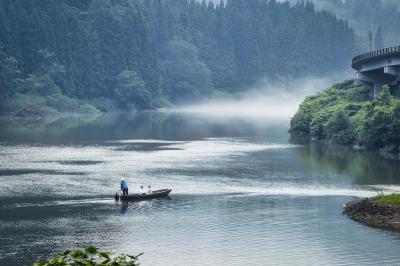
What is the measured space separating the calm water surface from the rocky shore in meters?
1.32

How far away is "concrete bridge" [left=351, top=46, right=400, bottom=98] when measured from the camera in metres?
145

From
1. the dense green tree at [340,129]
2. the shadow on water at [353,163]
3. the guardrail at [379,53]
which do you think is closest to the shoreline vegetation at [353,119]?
the dense green tree at [340,129]

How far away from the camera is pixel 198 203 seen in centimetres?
8106

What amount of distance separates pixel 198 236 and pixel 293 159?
183 ft

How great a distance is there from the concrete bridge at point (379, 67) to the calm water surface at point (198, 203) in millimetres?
20963

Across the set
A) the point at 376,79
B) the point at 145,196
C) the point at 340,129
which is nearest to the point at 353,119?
the point at 340,129

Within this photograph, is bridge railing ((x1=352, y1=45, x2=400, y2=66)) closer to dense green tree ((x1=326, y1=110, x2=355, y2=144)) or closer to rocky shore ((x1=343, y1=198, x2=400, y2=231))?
dense green tree ((x1=326, y1=110, x2=355, y2=144))

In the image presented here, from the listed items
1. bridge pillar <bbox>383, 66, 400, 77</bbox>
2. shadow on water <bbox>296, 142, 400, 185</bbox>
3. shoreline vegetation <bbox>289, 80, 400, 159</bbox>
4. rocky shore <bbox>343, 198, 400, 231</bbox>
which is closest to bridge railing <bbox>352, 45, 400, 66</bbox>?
bridge pillar <bbox>383, 66, 400, 77</bbox>

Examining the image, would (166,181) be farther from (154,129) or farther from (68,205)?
(154,129)

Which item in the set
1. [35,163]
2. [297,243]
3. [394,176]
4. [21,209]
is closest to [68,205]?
[21,209]

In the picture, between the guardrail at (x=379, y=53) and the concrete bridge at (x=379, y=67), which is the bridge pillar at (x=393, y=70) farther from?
the guardrail at (x=379, y=53)

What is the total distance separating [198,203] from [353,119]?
68323 millimetres

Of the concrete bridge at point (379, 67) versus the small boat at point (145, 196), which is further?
Result: the concrete bridge at point (379, 67)

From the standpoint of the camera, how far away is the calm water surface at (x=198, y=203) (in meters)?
62.0
